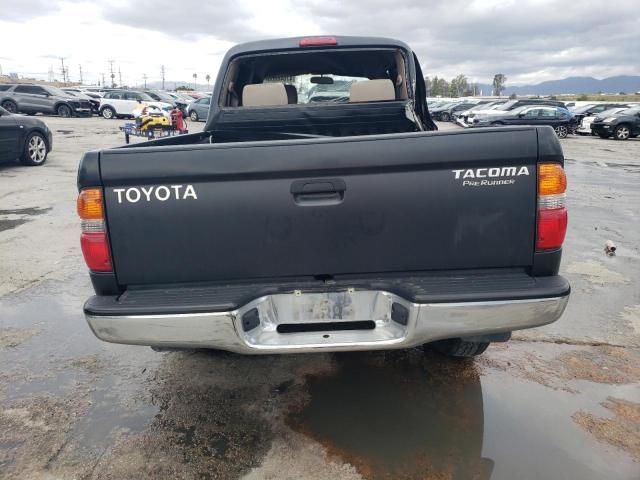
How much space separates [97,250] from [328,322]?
1142mm

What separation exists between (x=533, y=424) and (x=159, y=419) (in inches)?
82.6

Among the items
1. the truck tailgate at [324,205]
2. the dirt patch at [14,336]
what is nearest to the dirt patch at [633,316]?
the truck tailgate at [324,205]

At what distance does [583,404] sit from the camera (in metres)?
2.96

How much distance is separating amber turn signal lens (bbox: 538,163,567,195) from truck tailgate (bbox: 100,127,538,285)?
0.12 ft

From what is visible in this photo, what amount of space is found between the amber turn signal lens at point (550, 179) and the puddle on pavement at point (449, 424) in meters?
1.33

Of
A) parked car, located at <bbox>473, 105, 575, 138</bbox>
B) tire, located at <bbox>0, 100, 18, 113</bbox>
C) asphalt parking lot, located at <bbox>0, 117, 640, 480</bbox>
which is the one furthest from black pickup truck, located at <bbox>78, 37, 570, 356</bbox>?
tire, located at <bbox>0, 100, 18, 113</bbox>

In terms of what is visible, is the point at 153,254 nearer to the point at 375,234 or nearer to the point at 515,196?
the point at 375,234

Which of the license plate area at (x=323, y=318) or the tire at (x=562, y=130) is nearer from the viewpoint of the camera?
the license plate area at (x=323, y=318)

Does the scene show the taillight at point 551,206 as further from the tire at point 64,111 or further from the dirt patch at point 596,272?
the tire at point 64,111

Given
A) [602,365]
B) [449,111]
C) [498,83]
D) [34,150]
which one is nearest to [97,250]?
[602,365]

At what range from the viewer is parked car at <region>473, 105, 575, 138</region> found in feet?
73.9

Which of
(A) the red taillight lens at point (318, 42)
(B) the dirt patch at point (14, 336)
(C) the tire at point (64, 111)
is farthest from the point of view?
(C) the tire at point (64, 111)

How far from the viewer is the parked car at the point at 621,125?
74.6ft

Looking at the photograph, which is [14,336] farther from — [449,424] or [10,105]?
[10,105]
